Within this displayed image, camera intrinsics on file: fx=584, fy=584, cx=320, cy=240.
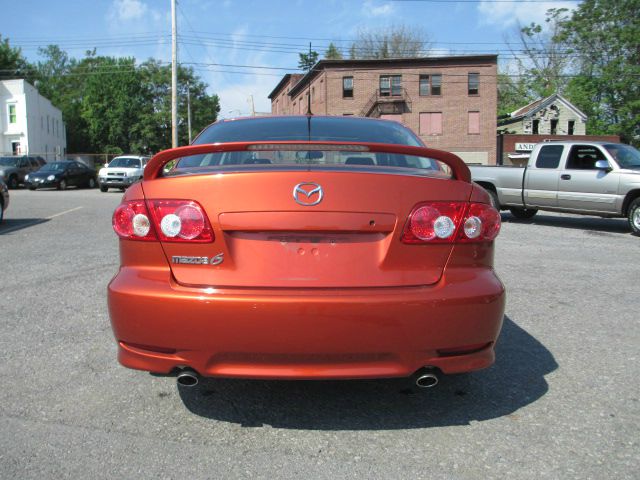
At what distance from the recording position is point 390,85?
47500 mm

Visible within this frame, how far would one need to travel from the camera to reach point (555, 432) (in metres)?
2.88

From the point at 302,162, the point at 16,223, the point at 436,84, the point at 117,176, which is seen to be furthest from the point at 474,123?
the point at 302,162

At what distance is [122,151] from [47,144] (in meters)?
14.1

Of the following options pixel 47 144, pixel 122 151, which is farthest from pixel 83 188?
pixel 122 151

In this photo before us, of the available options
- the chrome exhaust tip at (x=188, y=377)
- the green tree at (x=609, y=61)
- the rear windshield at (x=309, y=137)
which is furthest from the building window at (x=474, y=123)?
the chrome exhaust tip at (x=188, y=377)

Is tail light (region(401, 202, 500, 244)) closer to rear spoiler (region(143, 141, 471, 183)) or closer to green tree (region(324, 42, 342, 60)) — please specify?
rear spoiler (region(143, 141, 471, 183))

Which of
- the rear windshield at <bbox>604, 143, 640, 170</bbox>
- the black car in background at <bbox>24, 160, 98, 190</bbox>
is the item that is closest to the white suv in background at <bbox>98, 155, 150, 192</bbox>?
the black car in background at <bbox>24, 160, 98, 190</bbox>

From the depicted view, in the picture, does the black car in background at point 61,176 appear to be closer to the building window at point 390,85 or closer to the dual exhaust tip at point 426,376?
the building window at point 390,85

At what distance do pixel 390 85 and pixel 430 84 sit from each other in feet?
10.6

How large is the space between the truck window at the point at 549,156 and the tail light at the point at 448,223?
10736 millimetres

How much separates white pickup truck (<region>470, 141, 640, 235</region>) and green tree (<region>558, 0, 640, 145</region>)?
119ft

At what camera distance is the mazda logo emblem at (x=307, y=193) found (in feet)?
8.61

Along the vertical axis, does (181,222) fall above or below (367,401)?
above

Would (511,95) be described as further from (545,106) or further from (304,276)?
(304,276)
